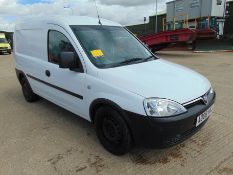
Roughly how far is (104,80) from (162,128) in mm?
1014

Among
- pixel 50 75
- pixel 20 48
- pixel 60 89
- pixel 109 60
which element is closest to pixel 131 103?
pixel 109 60

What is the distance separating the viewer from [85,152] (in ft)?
12.1

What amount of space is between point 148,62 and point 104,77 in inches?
37.8

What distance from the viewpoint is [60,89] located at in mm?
4324

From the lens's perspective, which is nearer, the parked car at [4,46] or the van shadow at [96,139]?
the van shadow at [96,139]

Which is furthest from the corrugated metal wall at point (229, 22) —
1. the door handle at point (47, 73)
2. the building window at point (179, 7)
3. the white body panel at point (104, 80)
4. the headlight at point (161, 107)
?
the headlight at point (161, 107)

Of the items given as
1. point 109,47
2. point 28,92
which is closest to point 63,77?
point 109,47

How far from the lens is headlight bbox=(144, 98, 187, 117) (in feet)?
9.62

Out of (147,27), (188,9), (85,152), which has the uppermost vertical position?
(188,9)

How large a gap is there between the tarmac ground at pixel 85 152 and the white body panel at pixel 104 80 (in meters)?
0.48

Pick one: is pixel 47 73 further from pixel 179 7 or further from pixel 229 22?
pixel 179 7

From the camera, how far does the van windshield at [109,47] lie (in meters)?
3.76

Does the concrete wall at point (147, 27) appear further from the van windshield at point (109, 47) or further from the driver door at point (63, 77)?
the driver door at point (63, 77)

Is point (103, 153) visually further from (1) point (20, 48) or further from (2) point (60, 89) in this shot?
(1) point (20, 48)
